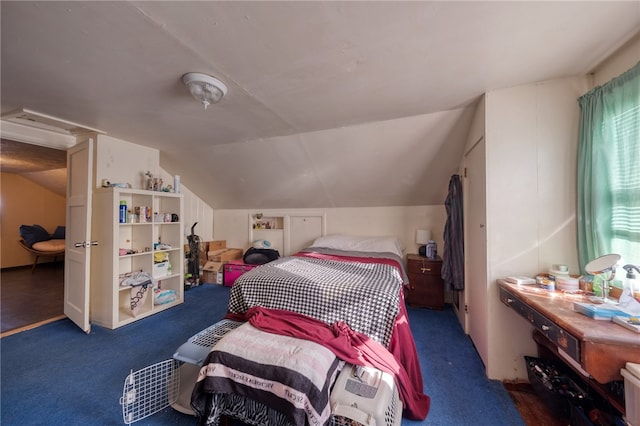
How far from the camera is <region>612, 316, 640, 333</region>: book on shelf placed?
99 centimetres

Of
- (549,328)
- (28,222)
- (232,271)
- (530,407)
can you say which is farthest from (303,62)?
(28,222)

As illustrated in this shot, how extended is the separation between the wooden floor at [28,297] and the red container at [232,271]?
202 centimetres

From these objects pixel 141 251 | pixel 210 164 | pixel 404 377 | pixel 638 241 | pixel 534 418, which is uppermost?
pixel 210 164

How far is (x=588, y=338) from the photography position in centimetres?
99

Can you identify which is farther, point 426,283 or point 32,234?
point 32,234

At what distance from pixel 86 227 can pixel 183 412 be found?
2.24m

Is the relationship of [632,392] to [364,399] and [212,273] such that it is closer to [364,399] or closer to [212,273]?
[364,399]

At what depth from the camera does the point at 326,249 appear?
3537 millimetres

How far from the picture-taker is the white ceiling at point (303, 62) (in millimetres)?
1105

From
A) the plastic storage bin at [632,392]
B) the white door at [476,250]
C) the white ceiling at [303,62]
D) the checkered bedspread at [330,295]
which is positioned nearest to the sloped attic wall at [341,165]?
the white ceiling at [303,62]

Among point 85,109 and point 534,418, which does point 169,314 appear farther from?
point 534,418

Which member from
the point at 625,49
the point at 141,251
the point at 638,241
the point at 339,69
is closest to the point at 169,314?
the point at 141,251

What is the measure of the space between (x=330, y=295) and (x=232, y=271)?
2907mm

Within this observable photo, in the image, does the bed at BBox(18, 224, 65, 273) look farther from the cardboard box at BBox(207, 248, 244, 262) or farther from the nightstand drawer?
the nightstand drawer
